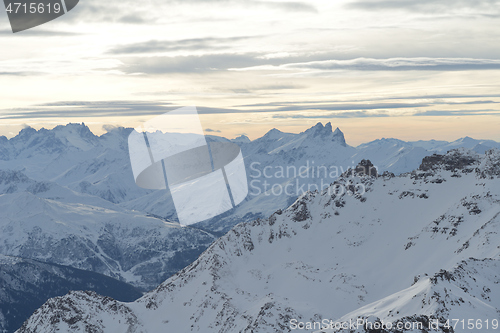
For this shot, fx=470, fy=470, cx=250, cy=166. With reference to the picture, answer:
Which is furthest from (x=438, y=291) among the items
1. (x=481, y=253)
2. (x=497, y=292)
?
(x=481, y=253)

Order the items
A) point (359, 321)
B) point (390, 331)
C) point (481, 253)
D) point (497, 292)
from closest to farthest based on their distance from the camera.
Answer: point (390, 331) → point (359, 321) → point (497, 292) → point (481, 253)

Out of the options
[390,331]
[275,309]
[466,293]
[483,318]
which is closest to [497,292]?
[466,293]

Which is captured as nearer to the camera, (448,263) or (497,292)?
(497,292)

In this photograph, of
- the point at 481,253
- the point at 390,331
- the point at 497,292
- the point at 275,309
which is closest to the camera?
the point at 390,331

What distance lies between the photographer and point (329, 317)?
19512cm

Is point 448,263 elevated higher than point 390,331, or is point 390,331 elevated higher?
point 390,331

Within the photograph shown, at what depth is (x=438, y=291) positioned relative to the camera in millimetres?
126062

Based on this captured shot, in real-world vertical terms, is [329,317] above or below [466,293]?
below

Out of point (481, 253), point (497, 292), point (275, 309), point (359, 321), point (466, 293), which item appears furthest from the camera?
point (275, 309)

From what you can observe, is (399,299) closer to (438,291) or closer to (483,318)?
(438,291)

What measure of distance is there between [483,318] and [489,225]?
91646 mm

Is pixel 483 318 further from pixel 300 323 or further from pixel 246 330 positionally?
pixel 246 330

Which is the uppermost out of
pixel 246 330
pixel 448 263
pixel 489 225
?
pixel 489 225

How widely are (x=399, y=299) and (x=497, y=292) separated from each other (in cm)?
3493
